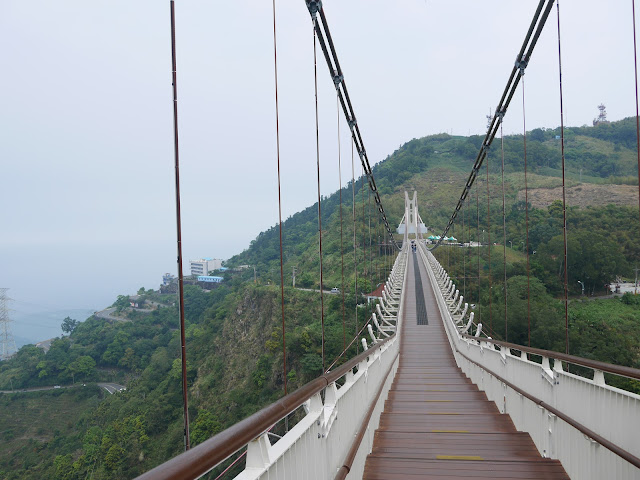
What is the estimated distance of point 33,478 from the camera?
26719mm

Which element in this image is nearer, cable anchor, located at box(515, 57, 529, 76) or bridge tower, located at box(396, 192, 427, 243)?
cable anchor, located at box(515, 57, 529, 76)

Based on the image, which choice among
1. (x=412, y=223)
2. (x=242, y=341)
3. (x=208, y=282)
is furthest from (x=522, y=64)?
(x=208, y=282)

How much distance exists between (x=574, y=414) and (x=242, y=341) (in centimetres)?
4460

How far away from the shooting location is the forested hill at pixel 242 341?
2822cm

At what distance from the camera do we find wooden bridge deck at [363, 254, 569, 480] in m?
3.25

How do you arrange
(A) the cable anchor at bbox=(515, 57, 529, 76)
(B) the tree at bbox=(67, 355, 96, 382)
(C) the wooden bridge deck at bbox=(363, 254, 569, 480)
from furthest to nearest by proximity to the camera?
(B) the tree at bbox=(67, 355, 96, 382), (A) the cable anchor at bbox=(515, 57, 529, 76), (C) the wooden bridge deck at bbox=(363, 254, 569, 480)

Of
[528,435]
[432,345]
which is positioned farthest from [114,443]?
[528,435]

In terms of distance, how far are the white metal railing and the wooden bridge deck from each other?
171mm

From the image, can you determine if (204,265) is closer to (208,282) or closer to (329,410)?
(208,282)

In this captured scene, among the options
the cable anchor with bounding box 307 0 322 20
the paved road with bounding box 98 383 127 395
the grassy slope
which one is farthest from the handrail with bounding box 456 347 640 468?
the paved road with bounding box 98 383 127 395

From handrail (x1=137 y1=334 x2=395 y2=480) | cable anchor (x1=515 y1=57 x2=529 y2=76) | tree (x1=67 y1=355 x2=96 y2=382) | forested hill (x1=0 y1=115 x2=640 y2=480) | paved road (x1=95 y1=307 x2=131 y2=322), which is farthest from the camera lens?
paved road (x1=95 y1=307 x2=131 y2=322)

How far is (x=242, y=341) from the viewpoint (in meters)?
46.1

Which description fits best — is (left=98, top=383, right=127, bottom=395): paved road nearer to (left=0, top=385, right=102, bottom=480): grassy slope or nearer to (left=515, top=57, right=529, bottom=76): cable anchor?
(left=0, top=385, right=102, bottom=480): grassy slope

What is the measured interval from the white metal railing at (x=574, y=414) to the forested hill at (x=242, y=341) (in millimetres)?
5831
